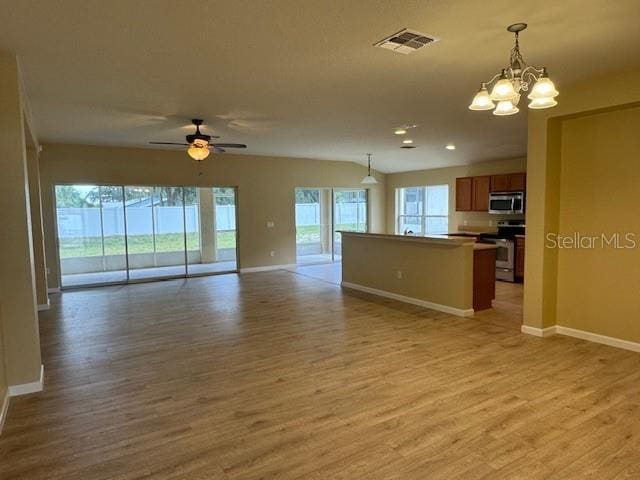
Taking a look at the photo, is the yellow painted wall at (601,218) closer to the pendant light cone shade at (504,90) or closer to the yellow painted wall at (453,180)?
the pendant light cone shade at (504,90)

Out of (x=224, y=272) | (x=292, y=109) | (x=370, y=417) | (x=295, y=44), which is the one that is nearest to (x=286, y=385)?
(x=370, y=417)

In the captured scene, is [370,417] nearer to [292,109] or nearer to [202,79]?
[202,79]

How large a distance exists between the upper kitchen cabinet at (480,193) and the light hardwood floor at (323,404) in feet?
14.0

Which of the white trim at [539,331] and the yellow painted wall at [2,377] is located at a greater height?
the yellow painted wall at [2,377]

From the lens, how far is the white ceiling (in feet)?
8.16

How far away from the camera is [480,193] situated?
8.84 meters

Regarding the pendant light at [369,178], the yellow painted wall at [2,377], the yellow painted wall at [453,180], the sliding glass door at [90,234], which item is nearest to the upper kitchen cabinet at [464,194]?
Answer: the yellow painted wall at [453,180]

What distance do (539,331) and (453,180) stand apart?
Answer: 19.0 ft

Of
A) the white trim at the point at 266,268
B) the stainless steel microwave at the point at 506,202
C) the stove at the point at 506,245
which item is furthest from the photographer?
the white trim at the point at 266,268

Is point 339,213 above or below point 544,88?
below

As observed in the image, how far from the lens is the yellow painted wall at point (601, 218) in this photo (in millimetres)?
3973

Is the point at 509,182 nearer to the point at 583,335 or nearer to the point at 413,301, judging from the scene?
the point at 413,301

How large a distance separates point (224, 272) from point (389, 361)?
19.5ft

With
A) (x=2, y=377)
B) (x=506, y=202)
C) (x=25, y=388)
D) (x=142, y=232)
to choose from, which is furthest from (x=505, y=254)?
(x=2, y=377)
